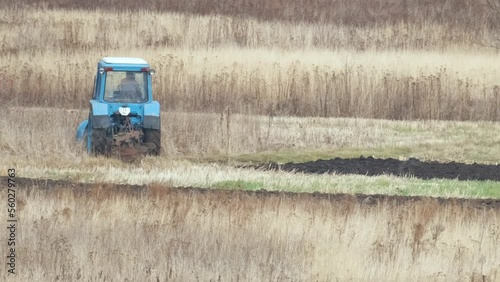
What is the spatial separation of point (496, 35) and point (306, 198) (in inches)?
698

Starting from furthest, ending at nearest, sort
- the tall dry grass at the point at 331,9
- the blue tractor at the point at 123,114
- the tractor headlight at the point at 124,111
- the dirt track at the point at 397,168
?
the tall dry grass at the point at 331,9, the dirt track at the point at 397,168, the tractor headlight at the point at 124,111, the blue tractor at the point at 123,114

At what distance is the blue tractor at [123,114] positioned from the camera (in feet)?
52.2

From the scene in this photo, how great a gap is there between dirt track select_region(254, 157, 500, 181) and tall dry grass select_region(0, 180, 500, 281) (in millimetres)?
3293

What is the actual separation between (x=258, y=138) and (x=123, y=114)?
380 cm

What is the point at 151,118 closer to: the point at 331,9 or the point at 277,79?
the point at 277,79

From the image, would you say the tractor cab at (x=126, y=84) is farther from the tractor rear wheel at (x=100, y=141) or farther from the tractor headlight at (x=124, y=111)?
the tractor rear wheel at (x=100, y=141)

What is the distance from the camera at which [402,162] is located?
690 inches

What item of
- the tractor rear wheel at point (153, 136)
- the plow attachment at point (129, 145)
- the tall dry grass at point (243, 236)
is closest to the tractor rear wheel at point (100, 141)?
the plow attachment at point (129, 145)

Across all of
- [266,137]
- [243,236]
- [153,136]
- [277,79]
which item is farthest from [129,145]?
[277,79]

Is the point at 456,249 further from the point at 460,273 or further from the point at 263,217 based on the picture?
the point at 263,217

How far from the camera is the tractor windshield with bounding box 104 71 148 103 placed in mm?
16719

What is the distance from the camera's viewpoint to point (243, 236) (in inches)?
411

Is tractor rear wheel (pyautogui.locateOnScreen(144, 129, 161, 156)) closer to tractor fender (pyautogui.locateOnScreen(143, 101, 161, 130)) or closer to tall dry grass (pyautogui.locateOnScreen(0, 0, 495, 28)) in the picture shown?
tractor fender (pyautogui.locateOnScreen(143, 101, 161, 130))

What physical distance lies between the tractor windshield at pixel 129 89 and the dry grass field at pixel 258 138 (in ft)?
3.20
